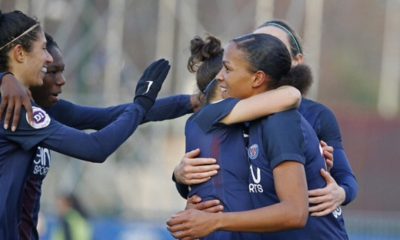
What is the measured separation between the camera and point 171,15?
1816 cm

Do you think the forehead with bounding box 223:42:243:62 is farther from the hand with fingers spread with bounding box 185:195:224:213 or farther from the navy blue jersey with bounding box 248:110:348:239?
the hand with fingers spread with bounding box 185:195:224:213

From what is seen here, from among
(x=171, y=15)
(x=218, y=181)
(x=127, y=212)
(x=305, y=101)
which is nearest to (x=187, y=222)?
(x=218, y=181)

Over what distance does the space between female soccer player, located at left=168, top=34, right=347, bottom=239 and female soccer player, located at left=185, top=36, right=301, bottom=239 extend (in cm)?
4

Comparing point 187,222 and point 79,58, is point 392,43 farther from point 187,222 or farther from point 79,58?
point 187,222

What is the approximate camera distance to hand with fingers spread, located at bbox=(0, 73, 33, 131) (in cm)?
522

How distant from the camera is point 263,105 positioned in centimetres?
475

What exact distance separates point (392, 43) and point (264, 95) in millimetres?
18601

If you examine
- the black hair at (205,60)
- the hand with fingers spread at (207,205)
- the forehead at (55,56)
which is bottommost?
the hand with fingers spread at (207,205)

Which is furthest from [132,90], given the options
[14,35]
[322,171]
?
[322,171]

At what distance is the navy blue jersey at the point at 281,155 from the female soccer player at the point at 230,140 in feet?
0.13

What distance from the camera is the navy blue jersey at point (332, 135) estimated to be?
539 centimetres

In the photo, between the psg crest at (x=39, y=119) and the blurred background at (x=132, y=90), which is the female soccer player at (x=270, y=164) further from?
the blurred background at (x=132, y=90)

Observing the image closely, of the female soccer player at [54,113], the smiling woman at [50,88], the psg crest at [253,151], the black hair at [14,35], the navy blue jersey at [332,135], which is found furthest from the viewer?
the smiling woman at [50,88]

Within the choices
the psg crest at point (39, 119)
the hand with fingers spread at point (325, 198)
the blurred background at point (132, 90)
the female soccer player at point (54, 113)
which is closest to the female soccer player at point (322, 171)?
Result: the hand with fingers spread at point (325, 198)
